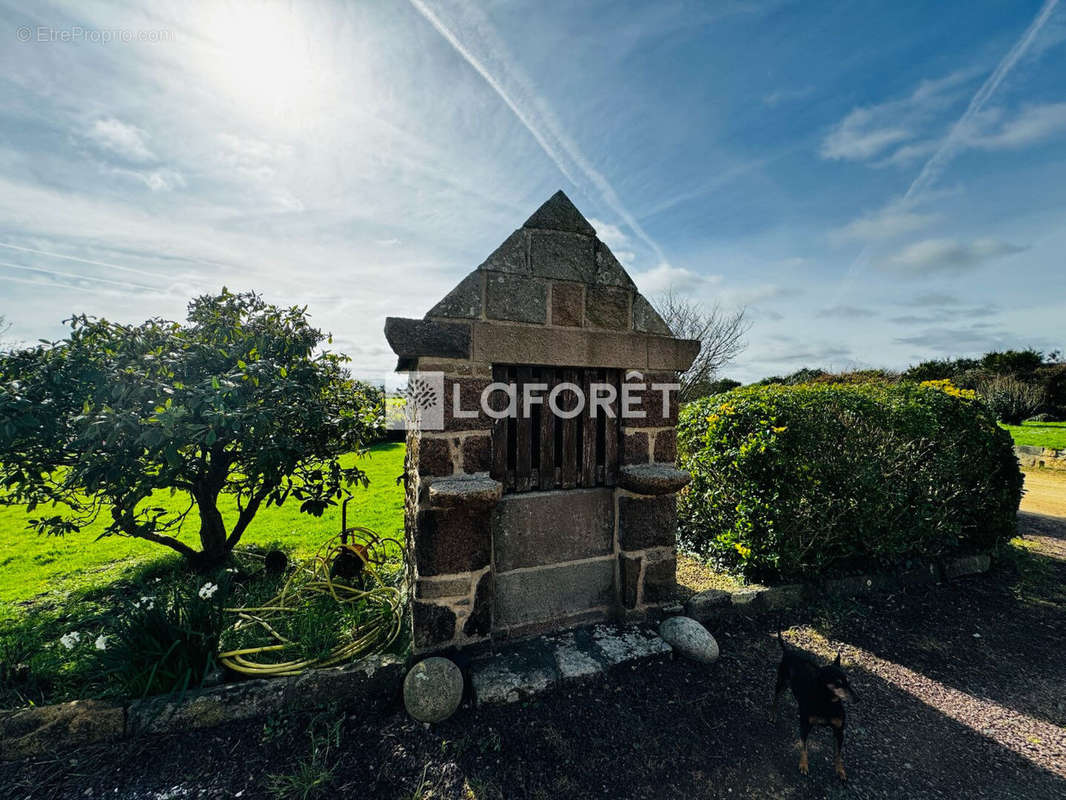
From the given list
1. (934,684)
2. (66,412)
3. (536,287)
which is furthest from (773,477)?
(66,412)

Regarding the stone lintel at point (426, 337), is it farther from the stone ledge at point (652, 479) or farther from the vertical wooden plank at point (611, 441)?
the stone ledge at point (652, 479)

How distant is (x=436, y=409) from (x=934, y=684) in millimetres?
4204

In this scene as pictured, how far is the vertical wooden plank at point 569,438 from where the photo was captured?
3.45m

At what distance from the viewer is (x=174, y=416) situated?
2816 mm

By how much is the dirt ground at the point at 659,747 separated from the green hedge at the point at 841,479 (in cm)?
119

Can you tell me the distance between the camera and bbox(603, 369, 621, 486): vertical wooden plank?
3568 millimetres

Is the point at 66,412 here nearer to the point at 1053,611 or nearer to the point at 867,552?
the point at 867,552

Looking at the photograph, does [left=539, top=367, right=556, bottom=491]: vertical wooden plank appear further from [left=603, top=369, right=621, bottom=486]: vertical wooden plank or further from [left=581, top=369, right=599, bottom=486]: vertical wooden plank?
[left=603, top=369, right=621, bottom=486]: vertical wooden plank

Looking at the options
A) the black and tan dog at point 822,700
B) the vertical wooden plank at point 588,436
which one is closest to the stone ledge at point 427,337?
the vertical wooden plank at point 588,436

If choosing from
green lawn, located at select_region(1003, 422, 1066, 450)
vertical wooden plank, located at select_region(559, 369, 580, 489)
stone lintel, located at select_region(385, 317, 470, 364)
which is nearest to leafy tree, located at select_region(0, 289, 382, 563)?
stone lintel, located at select_region(385, 317, 470, 364)

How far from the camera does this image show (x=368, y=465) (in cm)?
1101

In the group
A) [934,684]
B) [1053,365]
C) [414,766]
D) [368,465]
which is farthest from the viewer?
[1053,365]

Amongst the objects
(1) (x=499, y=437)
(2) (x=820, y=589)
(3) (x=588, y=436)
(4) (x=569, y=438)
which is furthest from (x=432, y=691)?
(2) (x=820, y=589)

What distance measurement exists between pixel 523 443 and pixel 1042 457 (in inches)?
662
